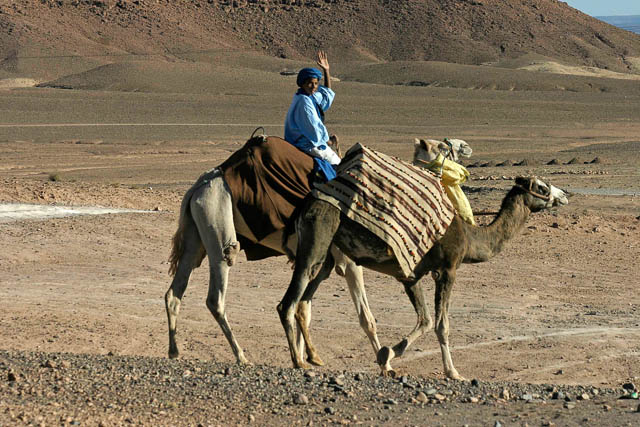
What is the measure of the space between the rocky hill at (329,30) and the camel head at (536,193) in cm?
10587

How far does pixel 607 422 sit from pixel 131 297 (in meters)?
7.47

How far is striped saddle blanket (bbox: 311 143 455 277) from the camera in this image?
8.88 meters

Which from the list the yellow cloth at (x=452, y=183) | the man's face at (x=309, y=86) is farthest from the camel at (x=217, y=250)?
the man's face at (x=309, y=86)

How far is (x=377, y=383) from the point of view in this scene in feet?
26.2

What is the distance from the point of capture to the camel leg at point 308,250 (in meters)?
8.90

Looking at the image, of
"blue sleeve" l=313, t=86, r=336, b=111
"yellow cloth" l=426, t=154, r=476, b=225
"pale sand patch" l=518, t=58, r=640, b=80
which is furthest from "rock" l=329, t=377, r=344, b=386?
"pale sand patch" l=518, t=58, r=640, b=80

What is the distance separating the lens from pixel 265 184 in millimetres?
9328

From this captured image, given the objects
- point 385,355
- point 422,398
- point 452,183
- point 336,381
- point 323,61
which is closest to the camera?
point 422,398

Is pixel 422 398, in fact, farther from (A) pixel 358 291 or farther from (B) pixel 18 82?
(B) pixel 18 82

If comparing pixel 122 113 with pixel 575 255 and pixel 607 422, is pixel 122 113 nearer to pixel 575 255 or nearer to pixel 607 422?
pixel 575 255

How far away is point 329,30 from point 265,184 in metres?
127

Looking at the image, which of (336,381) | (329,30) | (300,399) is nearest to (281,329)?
(336,381)

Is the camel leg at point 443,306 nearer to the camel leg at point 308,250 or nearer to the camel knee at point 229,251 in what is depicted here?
the camel leg at point 308,250

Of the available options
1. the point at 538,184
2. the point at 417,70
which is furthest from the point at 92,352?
the point at 417,70
